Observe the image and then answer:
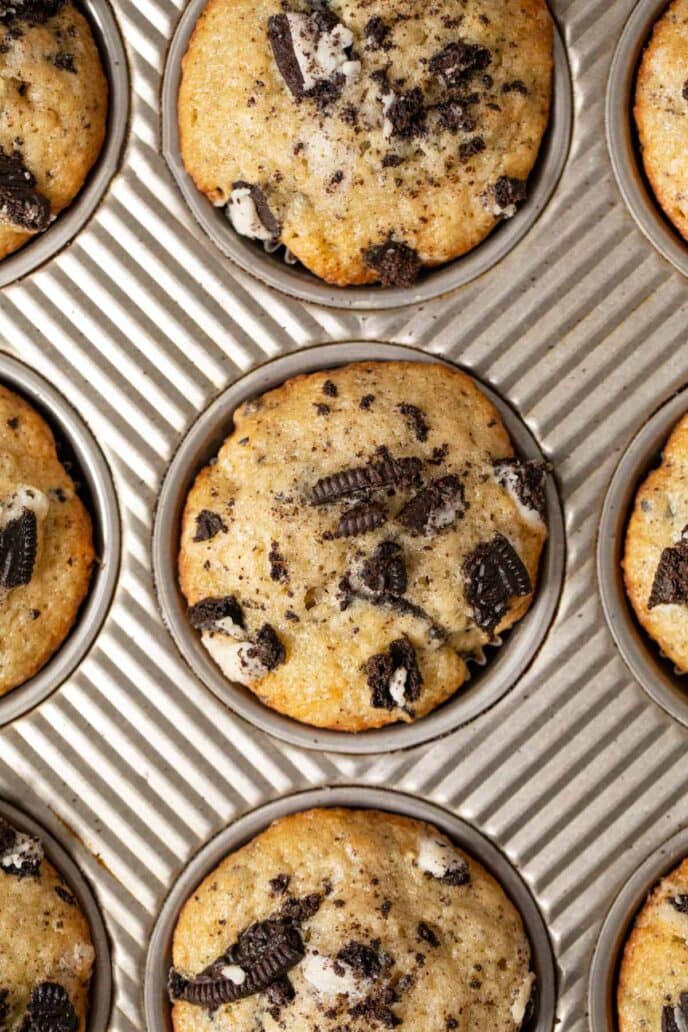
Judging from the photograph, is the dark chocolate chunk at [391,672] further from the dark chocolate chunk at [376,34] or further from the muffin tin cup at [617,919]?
the dark chocolate chunk at [376,34]

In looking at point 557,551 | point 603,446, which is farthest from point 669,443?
point 557,551

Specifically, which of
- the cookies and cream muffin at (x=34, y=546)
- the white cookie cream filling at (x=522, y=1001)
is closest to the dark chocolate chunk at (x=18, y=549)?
the cookies and cream muffin at (x=34, y=546)

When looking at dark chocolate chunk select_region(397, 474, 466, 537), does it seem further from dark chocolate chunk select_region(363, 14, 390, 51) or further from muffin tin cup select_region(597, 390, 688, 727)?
dark chocolate chunk select_region(363, 14, 390, 51)

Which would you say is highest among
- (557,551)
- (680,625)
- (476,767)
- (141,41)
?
(141,41)

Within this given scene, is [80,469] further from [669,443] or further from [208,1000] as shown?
[669,443]

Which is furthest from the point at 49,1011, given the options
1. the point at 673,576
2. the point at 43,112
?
the point at 43,112

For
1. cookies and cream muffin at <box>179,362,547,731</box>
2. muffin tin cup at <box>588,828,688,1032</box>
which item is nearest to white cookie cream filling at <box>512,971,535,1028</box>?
muffin tin cup at <box>588,828,688,1032</box>

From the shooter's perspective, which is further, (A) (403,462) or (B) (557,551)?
(B) (557,551)
